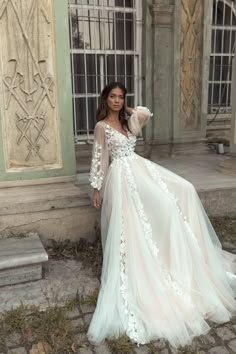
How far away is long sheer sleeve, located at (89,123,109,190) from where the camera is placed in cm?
289

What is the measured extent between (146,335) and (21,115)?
2.11 m

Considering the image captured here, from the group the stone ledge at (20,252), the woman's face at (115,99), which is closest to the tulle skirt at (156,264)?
the woman's face at (115,99)

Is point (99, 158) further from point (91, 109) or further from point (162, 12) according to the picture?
point (162, 12)

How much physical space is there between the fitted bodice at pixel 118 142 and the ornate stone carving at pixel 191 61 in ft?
11.5

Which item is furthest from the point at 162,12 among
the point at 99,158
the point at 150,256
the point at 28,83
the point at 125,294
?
the point at 125,294

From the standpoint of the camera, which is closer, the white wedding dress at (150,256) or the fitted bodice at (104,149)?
the white wedding dress at (150,256)

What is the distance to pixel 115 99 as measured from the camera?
9.50ft

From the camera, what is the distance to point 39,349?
219cm

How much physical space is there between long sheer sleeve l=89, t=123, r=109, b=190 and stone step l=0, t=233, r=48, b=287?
2.40ft

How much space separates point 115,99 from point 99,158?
0.50 metres

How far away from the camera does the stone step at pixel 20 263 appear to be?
2.79 metres

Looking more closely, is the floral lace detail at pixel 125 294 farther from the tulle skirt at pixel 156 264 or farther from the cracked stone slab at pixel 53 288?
the cracked stone slab at pixel 53 288

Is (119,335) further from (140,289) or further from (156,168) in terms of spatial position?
(156,168)

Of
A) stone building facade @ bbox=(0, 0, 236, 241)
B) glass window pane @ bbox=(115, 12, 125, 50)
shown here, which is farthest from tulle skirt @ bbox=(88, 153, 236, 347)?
glass window pane @ bbox=(115, 12, 125, 50)
